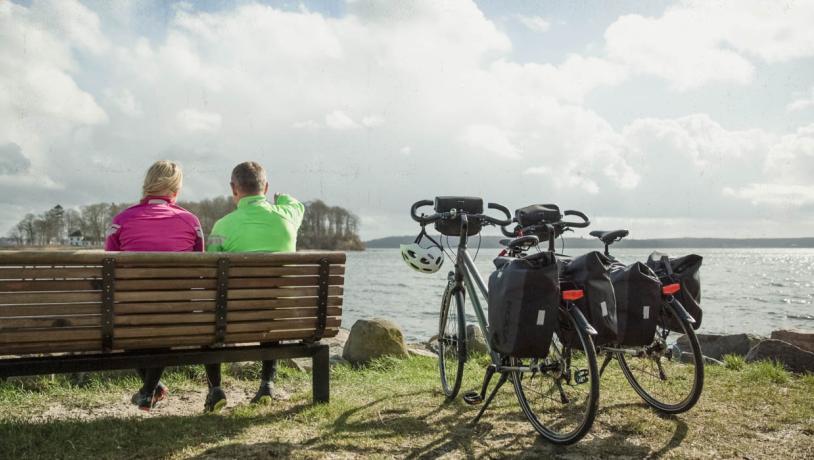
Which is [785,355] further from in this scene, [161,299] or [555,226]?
[161,299]

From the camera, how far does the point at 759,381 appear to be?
6594 mm

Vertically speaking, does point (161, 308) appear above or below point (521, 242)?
below

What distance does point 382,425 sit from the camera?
5059 millimetres

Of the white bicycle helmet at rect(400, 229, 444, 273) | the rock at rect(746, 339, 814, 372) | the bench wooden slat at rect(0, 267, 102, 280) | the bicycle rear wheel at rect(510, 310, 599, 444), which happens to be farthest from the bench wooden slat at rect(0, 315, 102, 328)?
the rock at rect(746, 339, 814, 372)

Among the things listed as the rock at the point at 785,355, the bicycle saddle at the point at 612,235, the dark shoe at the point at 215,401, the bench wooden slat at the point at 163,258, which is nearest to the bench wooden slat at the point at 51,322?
the bench wooden slat at the point at 163,258

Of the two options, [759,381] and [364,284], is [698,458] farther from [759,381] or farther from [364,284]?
[364,284]

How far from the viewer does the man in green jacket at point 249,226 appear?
551 centimetres

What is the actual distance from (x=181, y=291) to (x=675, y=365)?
13.7 feet

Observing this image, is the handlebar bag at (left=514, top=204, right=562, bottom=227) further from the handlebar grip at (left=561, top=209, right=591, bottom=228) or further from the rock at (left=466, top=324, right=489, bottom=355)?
the rock at (left=466, top=324, right=489, bottom=355)

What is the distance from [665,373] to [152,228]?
169 inches

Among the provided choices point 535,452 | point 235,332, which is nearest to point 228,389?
point 235,332

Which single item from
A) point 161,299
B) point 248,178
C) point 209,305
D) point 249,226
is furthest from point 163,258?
point 248,178

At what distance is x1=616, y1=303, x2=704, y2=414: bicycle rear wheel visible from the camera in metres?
4.93

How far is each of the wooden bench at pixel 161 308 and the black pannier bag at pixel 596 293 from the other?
6.26 feet
